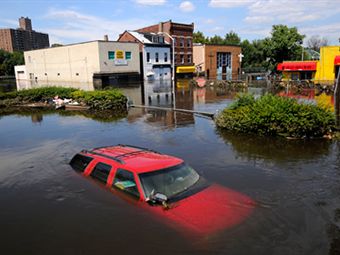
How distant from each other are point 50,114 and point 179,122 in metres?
10.9

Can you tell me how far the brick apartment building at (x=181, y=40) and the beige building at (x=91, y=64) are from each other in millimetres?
10676

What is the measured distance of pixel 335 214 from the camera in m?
6.98

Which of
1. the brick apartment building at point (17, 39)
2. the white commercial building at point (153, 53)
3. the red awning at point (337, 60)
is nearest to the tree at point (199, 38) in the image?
the white commercial building at point (153, 53)

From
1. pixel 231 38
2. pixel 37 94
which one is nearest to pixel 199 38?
pixel 231 38

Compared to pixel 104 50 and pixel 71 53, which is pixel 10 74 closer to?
pixel 71 53

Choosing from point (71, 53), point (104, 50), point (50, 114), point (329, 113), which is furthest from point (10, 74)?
point (329, 113)

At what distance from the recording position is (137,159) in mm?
7629

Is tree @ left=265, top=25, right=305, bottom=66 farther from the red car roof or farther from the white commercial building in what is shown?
the red car roof

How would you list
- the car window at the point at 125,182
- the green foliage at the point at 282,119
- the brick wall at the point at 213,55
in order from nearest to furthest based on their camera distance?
the car window at the point at 125,182, the green foliage at the point at 282,119, the brick wall at the point at 213,55

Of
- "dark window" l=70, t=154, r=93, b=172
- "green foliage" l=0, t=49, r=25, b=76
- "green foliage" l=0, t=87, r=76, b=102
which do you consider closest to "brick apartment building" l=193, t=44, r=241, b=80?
"green foliage" l=0, t=87, r=76, b=102

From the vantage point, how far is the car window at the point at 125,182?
7.02 meters

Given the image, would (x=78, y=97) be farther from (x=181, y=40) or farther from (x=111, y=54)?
(x=181, y=40)

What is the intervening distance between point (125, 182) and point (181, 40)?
58.7m

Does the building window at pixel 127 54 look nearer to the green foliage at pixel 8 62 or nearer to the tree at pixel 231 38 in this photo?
the tree at pixel 231 38
